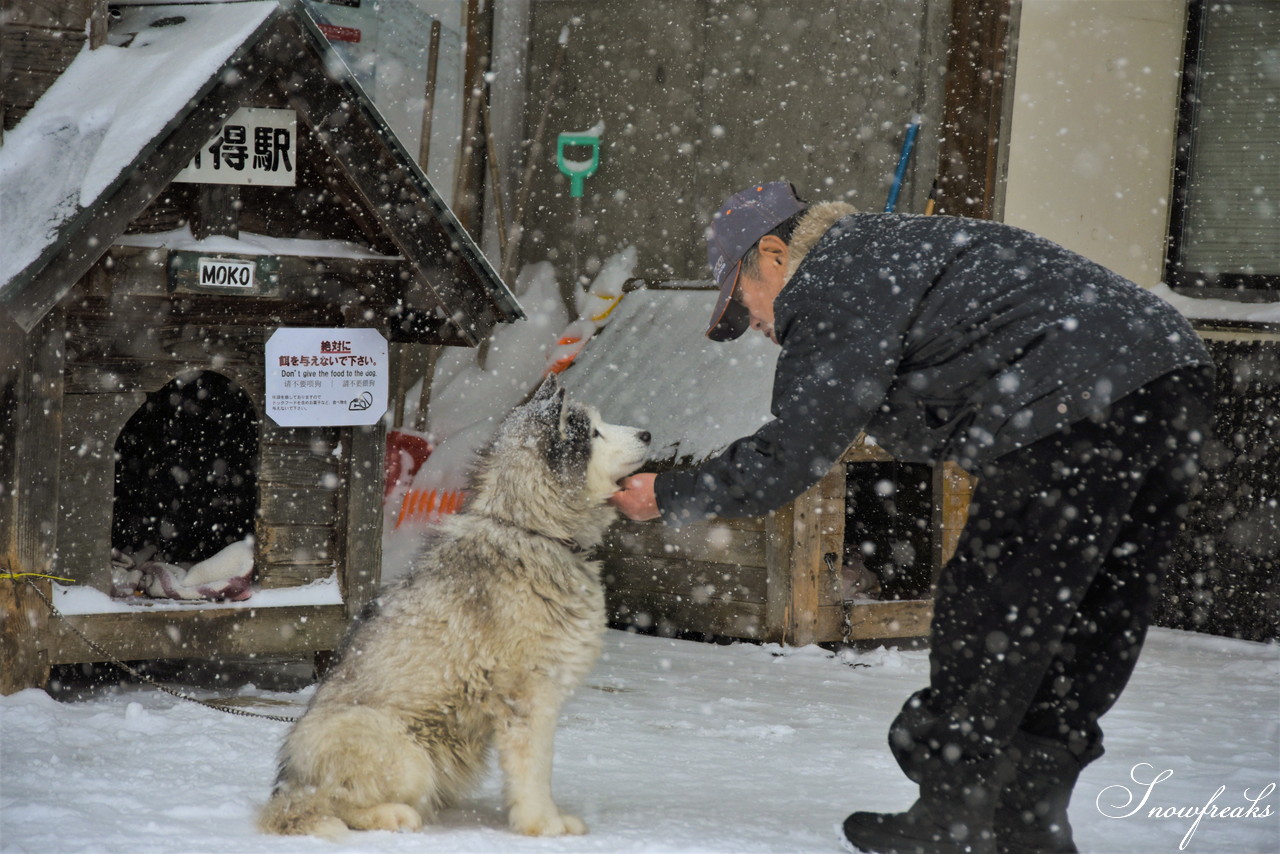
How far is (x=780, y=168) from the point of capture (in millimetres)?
8266

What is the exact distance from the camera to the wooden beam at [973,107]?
25.5ft

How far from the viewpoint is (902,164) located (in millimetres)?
7785

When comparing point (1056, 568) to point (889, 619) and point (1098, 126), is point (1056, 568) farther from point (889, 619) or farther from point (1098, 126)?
point (1098, 126)

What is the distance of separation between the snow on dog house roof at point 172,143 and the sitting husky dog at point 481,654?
1.75 meters

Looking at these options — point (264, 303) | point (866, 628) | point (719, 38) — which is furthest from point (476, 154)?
point (866, 628)

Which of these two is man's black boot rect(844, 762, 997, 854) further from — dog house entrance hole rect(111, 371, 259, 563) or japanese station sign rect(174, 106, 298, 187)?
dog house entrance hole rect(111, 371, 259, 563)

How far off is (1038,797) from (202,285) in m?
3.86

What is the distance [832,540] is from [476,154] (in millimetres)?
4284

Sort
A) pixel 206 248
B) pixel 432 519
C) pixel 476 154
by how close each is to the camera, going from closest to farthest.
Result: 1. pixel 206 248
2. pixel 432 519
3. pixel 476 154

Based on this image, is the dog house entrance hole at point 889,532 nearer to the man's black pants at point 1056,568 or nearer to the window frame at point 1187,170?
the window frame at point 1187,170

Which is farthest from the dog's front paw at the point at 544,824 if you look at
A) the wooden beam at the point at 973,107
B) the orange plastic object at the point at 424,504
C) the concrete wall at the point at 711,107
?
the wooden beam at the point at 973,107

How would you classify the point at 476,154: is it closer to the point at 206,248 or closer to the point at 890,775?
the point at 206,248

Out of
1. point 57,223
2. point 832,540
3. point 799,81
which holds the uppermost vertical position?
point 799,81

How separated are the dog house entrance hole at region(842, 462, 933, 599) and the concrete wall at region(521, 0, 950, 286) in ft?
5.81
